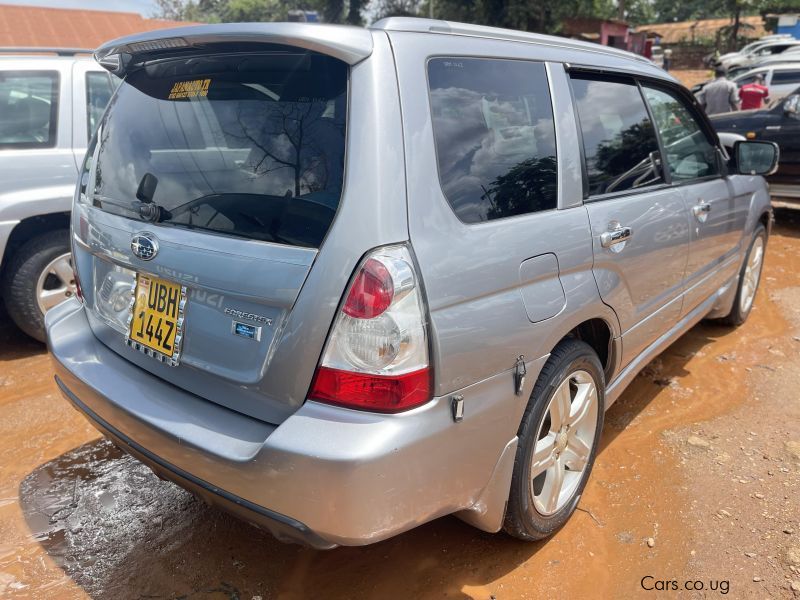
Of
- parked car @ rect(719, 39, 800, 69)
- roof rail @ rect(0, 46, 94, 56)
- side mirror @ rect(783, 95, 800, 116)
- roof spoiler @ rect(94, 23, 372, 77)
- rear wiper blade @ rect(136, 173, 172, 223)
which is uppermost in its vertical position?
parked car @ rect(719, 39, 800, 69)

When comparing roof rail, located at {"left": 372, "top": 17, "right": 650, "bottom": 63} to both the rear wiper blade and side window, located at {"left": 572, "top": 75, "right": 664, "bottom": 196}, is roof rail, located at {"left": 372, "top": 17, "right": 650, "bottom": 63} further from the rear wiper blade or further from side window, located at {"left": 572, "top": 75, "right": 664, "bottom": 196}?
the rear wiper blade

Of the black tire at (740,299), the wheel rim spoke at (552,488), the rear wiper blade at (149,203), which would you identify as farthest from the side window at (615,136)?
the black tire at (740,299)

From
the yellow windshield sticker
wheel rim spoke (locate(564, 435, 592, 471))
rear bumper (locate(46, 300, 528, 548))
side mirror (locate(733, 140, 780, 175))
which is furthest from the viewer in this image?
side mirror (locate(733, 140, 780, 175))

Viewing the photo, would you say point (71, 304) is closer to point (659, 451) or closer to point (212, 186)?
point (212, 186)

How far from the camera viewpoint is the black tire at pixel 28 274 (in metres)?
4.07

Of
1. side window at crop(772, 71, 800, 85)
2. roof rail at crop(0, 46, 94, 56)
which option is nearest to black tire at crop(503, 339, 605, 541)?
roof rail at crop(0, 46, 94, 56)

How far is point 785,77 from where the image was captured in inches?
561

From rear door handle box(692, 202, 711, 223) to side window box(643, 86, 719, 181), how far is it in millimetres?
165

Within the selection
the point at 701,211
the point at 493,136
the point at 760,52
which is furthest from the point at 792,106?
the point at 760,52

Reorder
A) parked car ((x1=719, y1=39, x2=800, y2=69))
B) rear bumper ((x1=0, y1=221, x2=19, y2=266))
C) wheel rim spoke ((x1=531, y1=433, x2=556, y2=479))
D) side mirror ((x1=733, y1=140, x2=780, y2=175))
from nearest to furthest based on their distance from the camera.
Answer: wheel rim spoke ((x1=531, y1=433, x2=556, y2=479)) → side mirror ((x1=733, y1=140, x2=780, y2=175)) → rear bumper ((x1=0, y1=221, x2=19, y2=266)) → parked car ((x1=719, y1=39, x2=800, y2=69))

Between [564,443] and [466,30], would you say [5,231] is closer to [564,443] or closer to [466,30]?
[466,30]

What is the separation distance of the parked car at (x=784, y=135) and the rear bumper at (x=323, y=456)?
23.3ft

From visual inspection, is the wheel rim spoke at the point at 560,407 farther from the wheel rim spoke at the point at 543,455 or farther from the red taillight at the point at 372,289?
the red taillight at the point at 372,289

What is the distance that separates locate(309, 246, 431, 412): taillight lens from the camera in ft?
5.34
